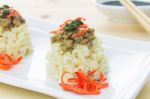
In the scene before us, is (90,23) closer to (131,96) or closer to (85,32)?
(85,32)

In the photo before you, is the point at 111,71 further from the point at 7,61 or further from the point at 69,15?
the point at 69,15

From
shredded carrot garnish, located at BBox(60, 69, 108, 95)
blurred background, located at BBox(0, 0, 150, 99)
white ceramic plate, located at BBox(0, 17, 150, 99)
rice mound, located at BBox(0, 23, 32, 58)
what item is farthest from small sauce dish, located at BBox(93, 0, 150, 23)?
shredded carrot garnish, located at BBox(60, 69, 108, 95)

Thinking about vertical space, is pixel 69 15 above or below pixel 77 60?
below

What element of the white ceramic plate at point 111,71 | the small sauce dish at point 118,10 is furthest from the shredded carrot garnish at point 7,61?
the small sauce dish at point 118,10

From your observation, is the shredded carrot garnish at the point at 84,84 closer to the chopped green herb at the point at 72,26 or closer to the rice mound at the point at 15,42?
the chopped green herb at the point at 72,26

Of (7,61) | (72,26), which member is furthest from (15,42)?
(72,26)

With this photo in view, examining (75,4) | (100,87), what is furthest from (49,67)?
(75,4)
